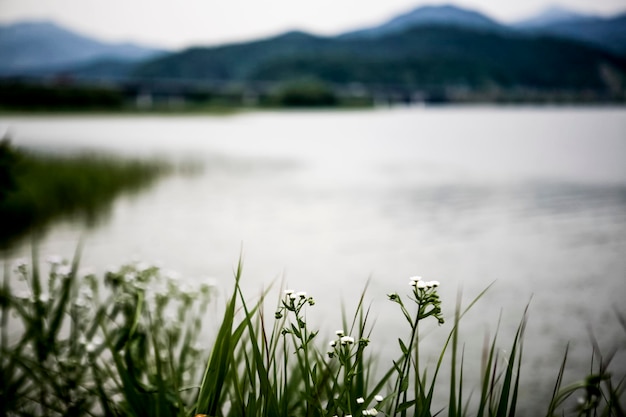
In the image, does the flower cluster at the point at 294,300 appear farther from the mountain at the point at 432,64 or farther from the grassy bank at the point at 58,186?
the mountain at the point at 432,64

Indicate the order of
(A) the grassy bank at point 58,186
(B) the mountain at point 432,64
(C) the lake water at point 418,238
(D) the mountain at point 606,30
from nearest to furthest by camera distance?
(C) the lake water at point 418,238, (D) the mountain at point 606,30, (A) the grassy bank at point 58,186, (B) the mountain at point 432,64

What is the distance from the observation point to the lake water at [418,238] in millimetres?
5270

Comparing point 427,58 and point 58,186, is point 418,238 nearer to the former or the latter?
point 58,186

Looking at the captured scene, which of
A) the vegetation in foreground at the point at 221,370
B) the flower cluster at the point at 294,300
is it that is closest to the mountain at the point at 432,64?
the vegetation in foreground at the point at 221,370

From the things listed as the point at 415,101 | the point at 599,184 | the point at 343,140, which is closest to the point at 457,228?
the point at 599,184

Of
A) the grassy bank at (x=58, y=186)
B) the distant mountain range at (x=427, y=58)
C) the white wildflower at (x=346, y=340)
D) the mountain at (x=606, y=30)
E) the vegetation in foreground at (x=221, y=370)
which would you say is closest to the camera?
the white wildflower at (x=346, y=340)

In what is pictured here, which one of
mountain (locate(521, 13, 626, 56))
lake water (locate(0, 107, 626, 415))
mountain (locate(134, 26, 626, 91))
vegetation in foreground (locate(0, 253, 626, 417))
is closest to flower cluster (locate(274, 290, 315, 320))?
vegetation in foreground (locate(0, 253, 626, 417))

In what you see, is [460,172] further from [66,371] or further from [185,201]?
[66,371]

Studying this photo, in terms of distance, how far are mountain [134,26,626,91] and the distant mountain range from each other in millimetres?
154

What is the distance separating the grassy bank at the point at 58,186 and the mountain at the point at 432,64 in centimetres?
1792

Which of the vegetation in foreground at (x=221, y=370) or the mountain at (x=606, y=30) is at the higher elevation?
the mountain at (x=606, y=30)

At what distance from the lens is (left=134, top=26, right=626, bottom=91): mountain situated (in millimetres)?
40156

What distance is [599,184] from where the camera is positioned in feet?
41.5

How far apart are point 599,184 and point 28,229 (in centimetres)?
1102
